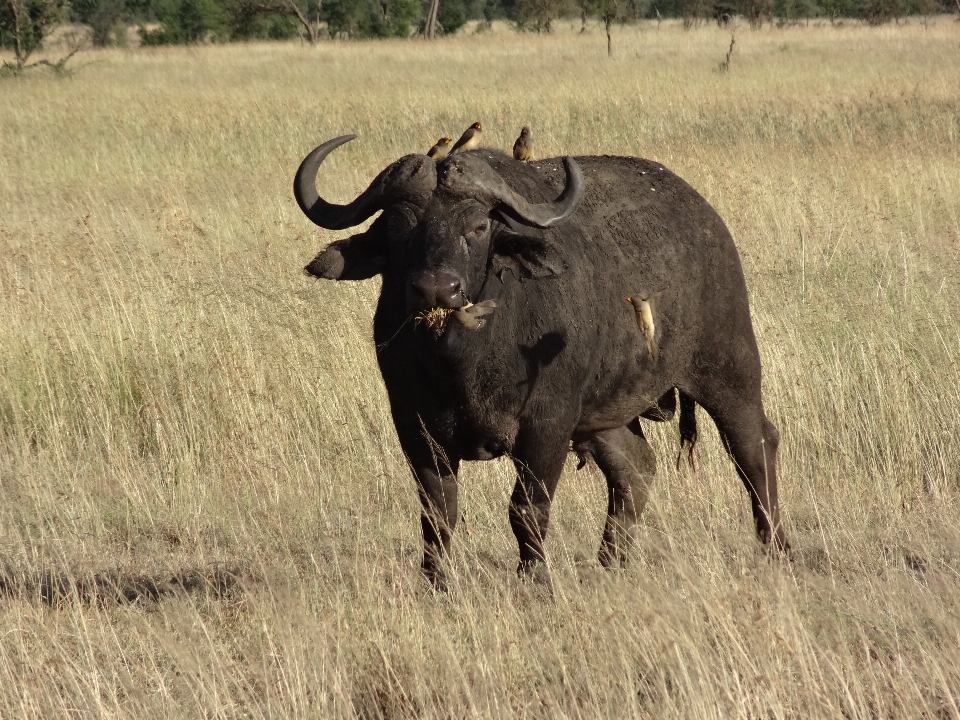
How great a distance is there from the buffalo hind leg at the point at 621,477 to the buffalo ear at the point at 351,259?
5.34 feet

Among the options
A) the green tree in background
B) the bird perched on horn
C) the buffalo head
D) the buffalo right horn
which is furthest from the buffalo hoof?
the green tree in background

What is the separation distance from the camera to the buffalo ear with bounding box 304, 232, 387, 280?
4.49m

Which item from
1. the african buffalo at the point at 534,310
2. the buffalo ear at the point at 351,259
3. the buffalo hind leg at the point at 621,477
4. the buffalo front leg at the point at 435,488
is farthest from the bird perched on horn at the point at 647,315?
the buffalo ear at the point at 351,259

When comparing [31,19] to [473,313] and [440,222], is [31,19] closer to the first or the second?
[440,222]

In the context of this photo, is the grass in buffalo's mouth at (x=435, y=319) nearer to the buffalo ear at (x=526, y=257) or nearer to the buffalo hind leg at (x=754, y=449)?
the buffalo ear at (x=526, y=257)

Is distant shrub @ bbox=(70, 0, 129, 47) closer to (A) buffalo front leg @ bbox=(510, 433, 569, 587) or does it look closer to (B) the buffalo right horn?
(B) the buffalo right horn

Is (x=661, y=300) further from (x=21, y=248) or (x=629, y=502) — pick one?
(x=21, y=248)

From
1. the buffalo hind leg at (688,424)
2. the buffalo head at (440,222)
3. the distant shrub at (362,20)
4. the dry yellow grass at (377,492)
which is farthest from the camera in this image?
the distant shrub at (362,20)

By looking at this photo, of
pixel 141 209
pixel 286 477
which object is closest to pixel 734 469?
pixel 286 477

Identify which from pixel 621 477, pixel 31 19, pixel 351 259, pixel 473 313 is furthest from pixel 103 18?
pixel 473 313

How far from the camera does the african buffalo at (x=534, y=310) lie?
4391 mm

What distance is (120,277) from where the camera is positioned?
28.8ft

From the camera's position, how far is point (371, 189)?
14.6ft

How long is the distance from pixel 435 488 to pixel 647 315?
1.21 m
